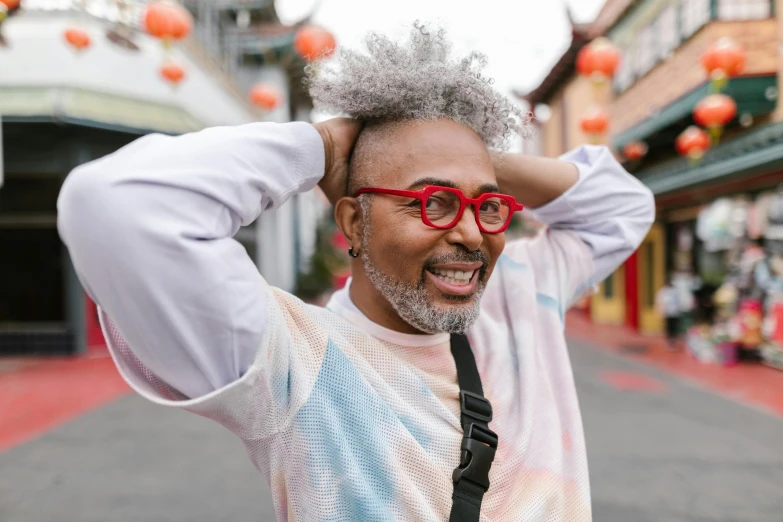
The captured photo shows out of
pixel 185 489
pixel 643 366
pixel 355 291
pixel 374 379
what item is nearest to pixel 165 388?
pixel 374 379

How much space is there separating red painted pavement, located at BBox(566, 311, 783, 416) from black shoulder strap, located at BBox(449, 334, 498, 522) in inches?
271

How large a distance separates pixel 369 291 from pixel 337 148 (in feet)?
1.29

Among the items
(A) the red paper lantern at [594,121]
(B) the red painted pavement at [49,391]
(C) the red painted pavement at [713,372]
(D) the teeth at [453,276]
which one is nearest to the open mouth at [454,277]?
(D) the teeth at [453,276]

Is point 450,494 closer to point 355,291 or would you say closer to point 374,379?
point 374,379

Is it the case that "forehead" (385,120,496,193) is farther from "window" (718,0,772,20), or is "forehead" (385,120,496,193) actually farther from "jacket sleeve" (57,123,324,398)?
"window" (718,0,772,20)

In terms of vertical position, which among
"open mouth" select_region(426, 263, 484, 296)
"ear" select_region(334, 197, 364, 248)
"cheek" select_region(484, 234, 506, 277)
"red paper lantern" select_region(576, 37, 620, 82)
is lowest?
"open mouth" select_region(426, 263, 484, 296)

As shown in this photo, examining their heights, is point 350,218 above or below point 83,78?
below

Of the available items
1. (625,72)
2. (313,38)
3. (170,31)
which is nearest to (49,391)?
(170,31)

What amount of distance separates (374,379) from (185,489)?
12.6 ft

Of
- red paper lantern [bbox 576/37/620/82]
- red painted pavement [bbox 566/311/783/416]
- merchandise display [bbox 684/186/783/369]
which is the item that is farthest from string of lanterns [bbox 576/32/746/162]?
red painted pavement [bbox 566/311/783/416]

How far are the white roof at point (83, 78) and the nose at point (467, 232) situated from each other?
9.43 metres

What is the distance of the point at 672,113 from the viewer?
36.1ft

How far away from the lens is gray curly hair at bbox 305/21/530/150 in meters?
1.55

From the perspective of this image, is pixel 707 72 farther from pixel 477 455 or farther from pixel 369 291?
pixel 477 455
